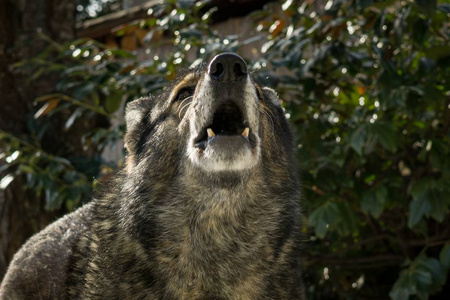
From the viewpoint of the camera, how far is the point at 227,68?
9.21 ft

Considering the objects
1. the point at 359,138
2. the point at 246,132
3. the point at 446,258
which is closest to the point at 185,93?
the point at 246,132

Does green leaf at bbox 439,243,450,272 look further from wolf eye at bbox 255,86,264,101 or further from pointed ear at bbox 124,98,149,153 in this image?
pointed ear at bbox 124,98,149,153

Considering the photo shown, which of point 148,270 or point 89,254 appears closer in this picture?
point 148,270

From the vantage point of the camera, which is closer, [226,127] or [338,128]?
[226,127]

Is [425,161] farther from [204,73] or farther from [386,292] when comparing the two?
[204,73]

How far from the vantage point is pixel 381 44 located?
465cm

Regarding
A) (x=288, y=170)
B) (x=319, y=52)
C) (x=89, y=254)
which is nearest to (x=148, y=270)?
(x=89, y=254)

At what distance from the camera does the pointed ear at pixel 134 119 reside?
3518 millimetres

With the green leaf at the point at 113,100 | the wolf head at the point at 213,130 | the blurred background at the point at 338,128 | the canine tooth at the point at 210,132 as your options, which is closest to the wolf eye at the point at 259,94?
the wolf head at the point at 213,130

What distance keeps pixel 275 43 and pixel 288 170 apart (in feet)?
4.34

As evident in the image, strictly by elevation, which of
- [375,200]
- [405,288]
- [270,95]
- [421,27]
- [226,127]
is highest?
[226,127]

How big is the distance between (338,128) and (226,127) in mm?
2144

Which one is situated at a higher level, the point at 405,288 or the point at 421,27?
the point at 421,27

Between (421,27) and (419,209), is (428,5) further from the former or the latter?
(419,209)
